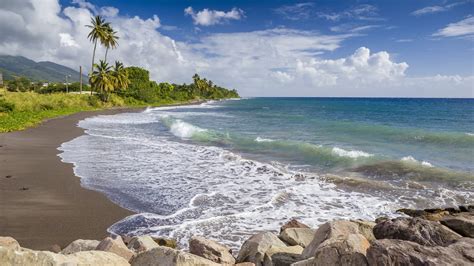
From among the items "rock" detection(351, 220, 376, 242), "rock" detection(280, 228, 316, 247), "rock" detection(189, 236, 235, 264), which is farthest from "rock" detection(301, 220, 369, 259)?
"rock" detection(189, 236, 235, 264)

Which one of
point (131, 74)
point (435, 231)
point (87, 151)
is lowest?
point (87, 151)

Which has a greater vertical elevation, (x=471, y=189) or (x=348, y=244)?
(x=348, y=244)

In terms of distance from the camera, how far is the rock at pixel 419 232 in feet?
16.6

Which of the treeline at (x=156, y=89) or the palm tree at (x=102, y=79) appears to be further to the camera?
the treeline at (x=156, y=89)

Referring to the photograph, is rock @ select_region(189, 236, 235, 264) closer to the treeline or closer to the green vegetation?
the green vegetation

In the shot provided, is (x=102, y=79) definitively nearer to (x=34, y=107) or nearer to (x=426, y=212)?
(x=34, y=107)

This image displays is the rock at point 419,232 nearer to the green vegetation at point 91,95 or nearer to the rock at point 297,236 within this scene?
the rock at point 297,236

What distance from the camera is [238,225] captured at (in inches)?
318

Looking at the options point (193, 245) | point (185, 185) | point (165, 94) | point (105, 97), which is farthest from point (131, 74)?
point (193, 245)

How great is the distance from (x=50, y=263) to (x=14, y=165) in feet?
39.0

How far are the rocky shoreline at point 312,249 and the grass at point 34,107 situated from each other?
2344cm

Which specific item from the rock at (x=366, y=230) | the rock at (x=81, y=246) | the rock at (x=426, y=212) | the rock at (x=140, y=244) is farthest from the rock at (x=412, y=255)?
the rock at (x=426, y=212)

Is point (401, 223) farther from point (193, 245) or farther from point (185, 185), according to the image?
point (185, 185)

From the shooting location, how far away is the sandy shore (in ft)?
23.5
